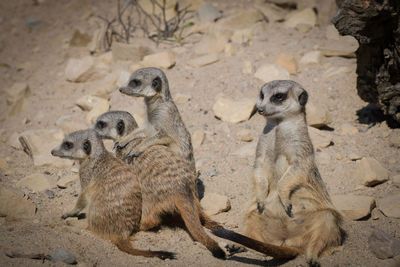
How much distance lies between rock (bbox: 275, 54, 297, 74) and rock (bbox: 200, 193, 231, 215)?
6.49 feet

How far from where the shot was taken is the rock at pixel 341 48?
4.88m

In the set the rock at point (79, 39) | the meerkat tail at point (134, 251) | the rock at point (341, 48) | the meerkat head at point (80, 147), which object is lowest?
the meerkat tail at point (134, 251)

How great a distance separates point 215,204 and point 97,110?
79.3 inches

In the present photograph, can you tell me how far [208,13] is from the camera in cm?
601

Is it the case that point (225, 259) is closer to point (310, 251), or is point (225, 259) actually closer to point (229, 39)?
point (310, 251)

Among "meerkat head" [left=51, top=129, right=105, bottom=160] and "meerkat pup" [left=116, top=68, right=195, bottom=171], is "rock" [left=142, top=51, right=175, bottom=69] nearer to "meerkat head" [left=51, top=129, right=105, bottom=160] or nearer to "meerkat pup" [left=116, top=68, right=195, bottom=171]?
"meerkat pup" [left=116, top=68, right=195, bottom=171]

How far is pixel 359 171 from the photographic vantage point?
3432 mm

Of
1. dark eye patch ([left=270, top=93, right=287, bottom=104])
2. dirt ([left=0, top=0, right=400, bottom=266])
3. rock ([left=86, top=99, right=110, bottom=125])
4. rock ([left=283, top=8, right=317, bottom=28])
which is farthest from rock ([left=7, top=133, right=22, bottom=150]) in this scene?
rock ([left=283, top=8, right=317, bottom=28])

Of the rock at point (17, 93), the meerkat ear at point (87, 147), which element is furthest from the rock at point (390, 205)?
the rock at point (17, 93)

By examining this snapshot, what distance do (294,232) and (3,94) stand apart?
429cm

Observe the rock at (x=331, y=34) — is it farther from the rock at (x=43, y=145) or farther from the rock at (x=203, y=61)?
the rock at (x=43, y=145)

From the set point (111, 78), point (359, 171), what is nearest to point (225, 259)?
point (359, 171)

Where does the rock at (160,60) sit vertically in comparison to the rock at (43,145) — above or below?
above

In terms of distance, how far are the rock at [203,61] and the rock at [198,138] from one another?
1.19m
